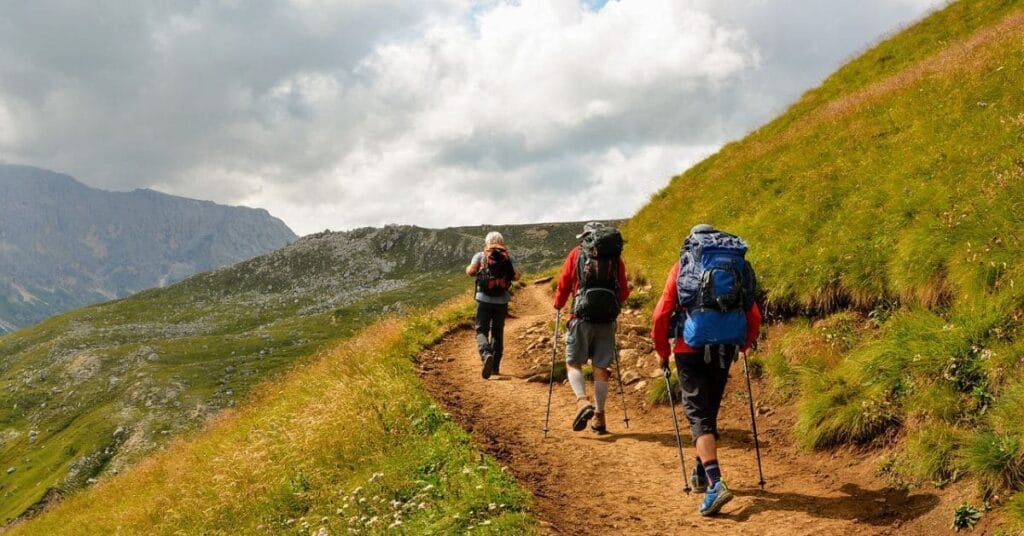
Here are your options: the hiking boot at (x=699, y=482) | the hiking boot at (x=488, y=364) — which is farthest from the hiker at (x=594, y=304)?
the hiking boot at (x=488, y=364)

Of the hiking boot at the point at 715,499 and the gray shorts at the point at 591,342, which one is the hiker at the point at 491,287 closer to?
the gray shorts at the point at 591,342

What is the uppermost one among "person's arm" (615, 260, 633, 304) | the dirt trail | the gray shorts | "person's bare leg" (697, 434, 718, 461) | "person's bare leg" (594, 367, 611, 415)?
"person's arm" (615, 260, 633, 304)

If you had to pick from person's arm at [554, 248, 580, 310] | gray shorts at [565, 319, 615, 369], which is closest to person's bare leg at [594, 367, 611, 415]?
gray shorts at [565, 319, 615, 369]

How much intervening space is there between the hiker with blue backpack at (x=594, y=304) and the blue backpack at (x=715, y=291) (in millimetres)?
2845

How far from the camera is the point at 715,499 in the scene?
789 cm

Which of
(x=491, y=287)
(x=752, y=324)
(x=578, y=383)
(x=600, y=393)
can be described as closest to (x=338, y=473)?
(x=578, y=383)

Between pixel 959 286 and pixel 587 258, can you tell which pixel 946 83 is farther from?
pixel 587 258

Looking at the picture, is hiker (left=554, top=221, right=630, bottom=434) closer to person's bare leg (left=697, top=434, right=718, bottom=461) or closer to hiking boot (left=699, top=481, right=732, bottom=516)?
person's bare leg (left=697, top=434, right=718, bottom=461)

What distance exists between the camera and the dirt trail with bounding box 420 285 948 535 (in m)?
7.66

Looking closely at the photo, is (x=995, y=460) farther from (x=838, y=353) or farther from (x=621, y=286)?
(x=621, y=286)

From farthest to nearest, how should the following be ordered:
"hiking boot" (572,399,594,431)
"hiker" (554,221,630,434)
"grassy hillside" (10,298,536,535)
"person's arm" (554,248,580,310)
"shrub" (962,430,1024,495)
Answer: "person's arm" (554,248,580,310), "hiking boot" (572,399,594,431), "hiker" (554,221,630,434), "grassy hillside" (10,298,536,535), "shrub" (962,430,1024,495)

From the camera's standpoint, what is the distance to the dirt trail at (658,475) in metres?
7.66

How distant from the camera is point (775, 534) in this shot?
7.38 m

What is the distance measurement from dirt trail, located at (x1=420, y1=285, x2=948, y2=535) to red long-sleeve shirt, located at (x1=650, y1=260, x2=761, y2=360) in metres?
2.11
